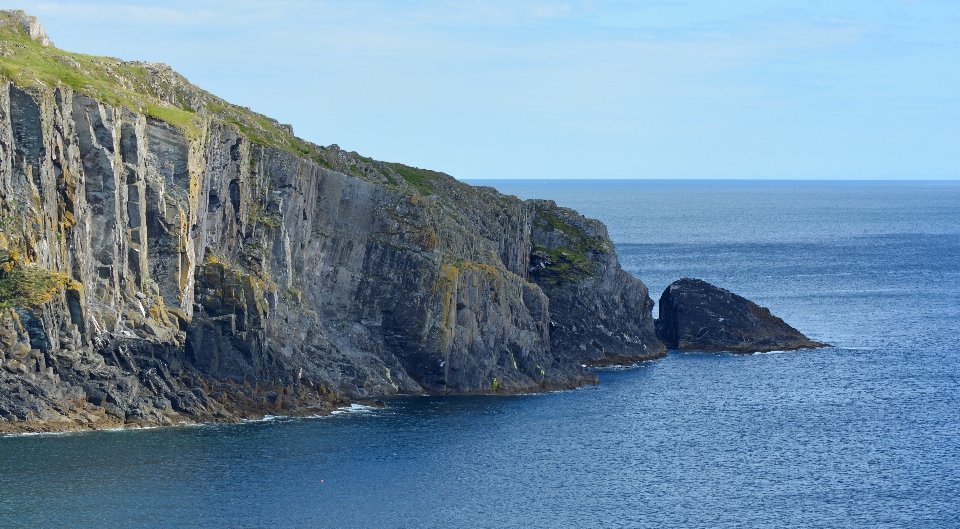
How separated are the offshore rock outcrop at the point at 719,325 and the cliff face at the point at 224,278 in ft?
33.6

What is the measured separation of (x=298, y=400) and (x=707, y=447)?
30.8m

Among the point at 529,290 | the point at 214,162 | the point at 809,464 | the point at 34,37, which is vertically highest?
the point at 34,37

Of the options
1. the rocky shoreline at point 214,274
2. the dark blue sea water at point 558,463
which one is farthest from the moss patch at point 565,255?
the dark blue sea water at point 558,463

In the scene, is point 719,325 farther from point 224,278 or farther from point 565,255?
point 224,278

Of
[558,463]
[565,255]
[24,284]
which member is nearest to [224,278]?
[24,284]

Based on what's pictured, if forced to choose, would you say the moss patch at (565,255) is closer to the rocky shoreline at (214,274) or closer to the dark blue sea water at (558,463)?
the rocky shoreline at (214,274)

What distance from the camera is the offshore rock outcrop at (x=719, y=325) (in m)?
138

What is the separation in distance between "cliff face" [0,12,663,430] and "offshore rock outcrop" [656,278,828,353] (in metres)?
10.2

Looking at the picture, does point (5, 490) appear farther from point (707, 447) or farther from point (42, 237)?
point (707, 447)

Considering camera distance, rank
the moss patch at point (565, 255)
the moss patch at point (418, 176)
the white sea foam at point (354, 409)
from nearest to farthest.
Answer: the white sea foam at point (354, 409)
the moss patch at point (418, 176)
the moss patch at point (565, 255)

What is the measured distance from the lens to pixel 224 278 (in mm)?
100625

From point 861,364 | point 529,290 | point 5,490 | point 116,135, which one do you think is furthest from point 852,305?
point 5,490

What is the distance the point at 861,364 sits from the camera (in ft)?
419

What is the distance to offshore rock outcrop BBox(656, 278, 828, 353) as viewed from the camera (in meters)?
138
